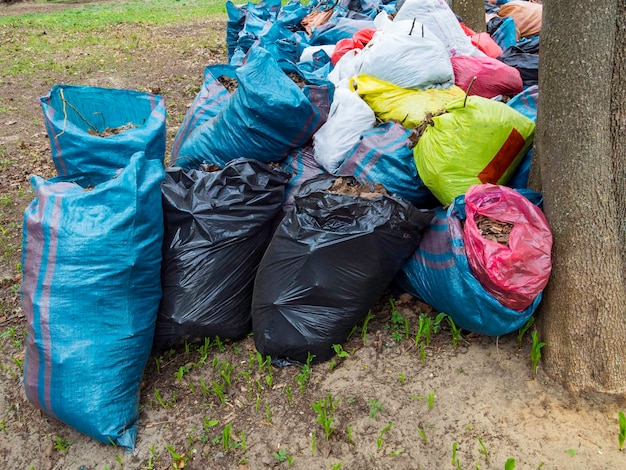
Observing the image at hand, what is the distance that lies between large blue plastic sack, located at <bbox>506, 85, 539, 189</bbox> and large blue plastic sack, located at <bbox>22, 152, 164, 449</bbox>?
60.1 inches

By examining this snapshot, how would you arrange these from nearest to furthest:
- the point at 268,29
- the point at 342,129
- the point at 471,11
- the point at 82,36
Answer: the point at 342,129 → the point at 471,11 → the point at 268,29 → the point at 82,36

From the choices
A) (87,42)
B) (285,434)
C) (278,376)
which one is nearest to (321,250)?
(278,376)

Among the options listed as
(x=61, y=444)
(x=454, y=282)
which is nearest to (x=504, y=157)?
(x=454, y=282)

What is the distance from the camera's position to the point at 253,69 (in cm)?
280

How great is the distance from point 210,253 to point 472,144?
3.78ft

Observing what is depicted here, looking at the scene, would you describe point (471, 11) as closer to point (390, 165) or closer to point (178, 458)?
point (390, 165)

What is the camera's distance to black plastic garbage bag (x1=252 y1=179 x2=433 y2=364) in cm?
206

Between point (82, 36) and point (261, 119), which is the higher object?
point (261, 119)

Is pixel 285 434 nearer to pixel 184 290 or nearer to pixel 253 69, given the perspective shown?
pixel 184 290

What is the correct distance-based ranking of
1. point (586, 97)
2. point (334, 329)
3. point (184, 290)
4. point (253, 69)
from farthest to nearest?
point (253, 69), point (184, 290), point (334, 329), point (586, 97)

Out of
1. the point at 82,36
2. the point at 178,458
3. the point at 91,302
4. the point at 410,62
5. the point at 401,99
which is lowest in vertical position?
the point at 82,36

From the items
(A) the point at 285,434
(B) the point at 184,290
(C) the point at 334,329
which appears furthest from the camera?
(B) the point at 184,290

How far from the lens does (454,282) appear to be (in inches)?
79.7

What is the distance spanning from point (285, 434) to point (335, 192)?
3.21 ft
